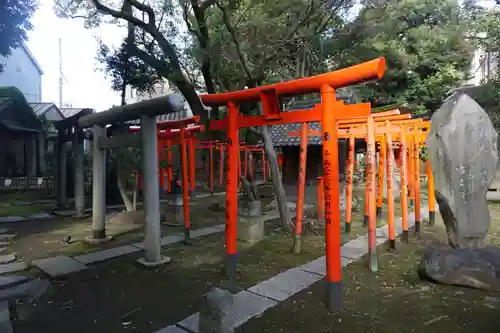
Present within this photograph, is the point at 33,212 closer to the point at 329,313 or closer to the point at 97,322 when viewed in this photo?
the point at 97,322

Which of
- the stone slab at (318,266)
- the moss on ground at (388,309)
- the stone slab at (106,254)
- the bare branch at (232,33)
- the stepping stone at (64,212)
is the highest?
the bare branch at (232,33)

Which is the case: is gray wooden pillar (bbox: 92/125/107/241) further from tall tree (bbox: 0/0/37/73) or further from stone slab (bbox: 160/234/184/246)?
tall tree (bbox: 0/0/37/73)

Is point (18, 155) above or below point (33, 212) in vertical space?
above

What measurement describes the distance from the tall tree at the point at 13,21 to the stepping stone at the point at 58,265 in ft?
20.5

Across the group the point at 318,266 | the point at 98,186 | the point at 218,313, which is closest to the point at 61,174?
the point at 98,186

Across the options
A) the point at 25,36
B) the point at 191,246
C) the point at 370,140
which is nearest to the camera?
the point at 370,140

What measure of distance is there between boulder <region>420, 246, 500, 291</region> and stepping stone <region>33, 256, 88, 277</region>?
5.64 m

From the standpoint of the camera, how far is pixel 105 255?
22.8ft

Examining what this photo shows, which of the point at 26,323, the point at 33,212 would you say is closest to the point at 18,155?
the point at 33,212

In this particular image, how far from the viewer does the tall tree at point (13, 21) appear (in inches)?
354

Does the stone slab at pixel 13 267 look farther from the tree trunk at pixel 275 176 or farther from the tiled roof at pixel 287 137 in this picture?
the tiled roof at pixel 287 137

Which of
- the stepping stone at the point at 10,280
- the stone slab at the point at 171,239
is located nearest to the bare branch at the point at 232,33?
the stone slab at the point at 171,239

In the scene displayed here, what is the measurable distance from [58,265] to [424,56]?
754 inches

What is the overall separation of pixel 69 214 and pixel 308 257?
8279 mm
